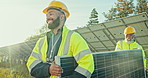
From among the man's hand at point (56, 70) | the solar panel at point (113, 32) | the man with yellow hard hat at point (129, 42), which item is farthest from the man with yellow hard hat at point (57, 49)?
the solar panel at point (113, 32)

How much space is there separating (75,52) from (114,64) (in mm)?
1381

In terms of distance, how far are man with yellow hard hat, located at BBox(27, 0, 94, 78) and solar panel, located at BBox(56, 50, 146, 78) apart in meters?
0.10

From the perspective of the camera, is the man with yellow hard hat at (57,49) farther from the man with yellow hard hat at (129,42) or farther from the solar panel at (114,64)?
the man with yellow hard hat at (129,42)

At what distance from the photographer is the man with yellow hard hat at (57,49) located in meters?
2.11

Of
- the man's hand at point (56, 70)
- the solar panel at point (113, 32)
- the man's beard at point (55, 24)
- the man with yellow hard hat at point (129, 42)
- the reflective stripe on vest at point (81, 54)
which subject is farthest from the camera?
the solar panel at point (113, 32)

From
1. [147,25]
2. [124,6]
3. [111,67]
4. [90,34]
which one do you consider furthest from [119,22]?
[124,6]

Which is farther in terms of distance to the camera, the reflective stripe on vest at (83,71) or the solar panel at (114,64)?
the solar panel at (114,64)

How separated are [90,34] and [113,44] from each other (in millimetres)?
1739

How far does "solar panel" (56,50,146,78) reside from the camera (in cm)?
219

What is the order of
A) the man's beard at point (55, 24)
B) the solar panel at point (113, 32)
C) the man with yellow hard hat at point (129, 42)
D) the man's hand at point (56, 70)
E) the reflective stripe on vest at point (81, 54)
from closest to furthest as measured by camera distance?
the man's hand at point (56, 70)
the reflective stripe on vest at point (81, 54)
the man's beard at point (55, 24)
the man with yellow hard hat at point (129, 42)
the solar panel at point (113, 32)

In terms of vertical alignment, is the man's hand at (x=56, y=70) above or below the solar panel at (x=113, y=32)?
below

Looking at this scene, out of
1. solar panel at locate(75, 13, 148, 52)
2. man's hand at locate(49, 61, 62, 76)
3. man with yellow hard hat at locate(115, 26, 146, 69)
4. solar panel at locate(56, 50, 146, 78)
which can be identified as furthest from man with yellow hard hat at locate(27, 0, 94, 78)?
solar panel at locate(75, 13, 148, 52)

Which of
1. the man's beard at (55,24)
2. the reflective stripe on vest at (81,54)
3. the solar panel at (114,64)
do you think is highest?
the man's beard at (55,24)

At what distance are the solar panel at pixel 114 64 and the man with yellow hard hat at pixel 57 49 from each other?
105 millimetres
